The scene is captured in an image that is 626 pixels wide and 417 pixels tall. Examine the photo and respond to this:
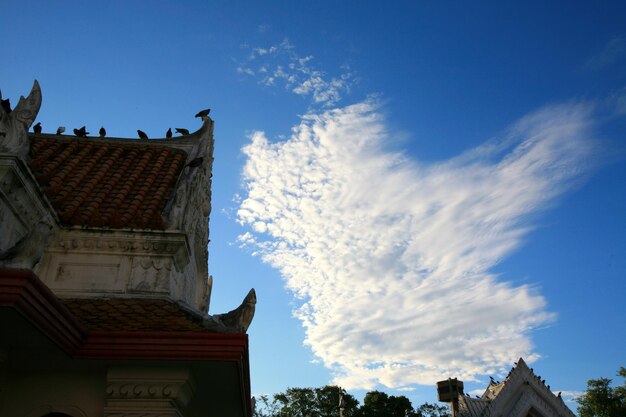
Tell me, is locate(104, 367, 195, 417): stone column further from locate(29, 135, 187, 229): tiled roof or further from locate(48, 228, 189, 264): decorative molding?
locate(29, 135, 187, 229): tiled roof

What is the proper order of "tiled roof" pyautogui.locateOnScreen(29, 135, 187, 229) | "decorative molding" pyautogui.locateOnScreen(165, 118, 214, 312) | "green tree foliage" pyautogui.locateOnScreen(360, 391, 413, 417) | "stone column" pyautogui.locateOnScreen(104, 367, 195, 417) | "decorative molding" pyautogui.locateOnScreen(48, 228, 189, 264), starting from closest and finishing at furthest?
"stone column" pyautogui.locateOnScreen(104, 367, 195, 417) → "decorative molding" pyautogui.locateOnScreen(48, 228, 189, 264) → "tiled roof" pyautogui.locateOnScreen(29, 135, 187, 229) → "decorative molding" pyautogui.locateOnScreen(165, 118, 214, 312) → "green tree foliage" pyautogui.locateOnScreen(360, 391, 413, 417)

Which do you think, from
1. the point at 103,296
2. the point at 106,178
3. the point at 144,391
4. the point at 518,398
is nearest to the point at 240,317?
the point at 144,391

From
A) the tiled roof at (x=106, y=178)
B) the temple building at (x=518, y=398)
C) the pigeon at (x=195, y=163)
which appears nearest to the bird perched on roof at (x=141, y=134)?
the tiled roof at (x=106, y=178)

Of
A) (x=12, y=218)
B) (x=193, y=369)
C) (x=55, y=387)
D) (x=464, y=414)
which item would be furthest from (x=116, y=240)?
(x=464, y=414)

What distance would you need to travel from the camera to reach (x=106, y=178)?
961 centimetres

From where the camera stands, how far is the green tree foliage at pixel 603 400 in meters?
32.6

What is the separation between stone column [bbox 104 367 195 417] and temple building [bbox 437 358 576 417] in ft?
41.4

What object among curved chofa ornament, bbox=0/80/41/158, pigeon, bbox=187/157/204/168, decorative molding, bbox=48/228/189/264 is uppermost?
pigeon, bbox=187/157/204/168

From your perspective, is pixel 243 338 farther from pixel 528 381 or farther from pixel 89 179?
pixel 528 381

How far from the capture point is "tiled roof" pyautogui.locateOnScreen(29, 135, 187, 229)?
7.80 m

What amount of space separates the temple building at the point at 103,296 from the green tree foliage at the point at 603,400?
33.9 meters

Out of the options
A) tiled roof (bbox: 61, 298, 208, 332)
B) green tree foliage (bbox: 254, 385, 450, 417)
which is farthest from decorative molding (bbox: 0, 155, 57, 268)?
green tree foliage (bbox: 254, 385, 450, 417)

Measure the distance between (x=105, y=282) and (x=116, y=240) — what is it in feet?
2.17

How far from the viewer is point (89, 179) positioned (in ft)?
30.6
